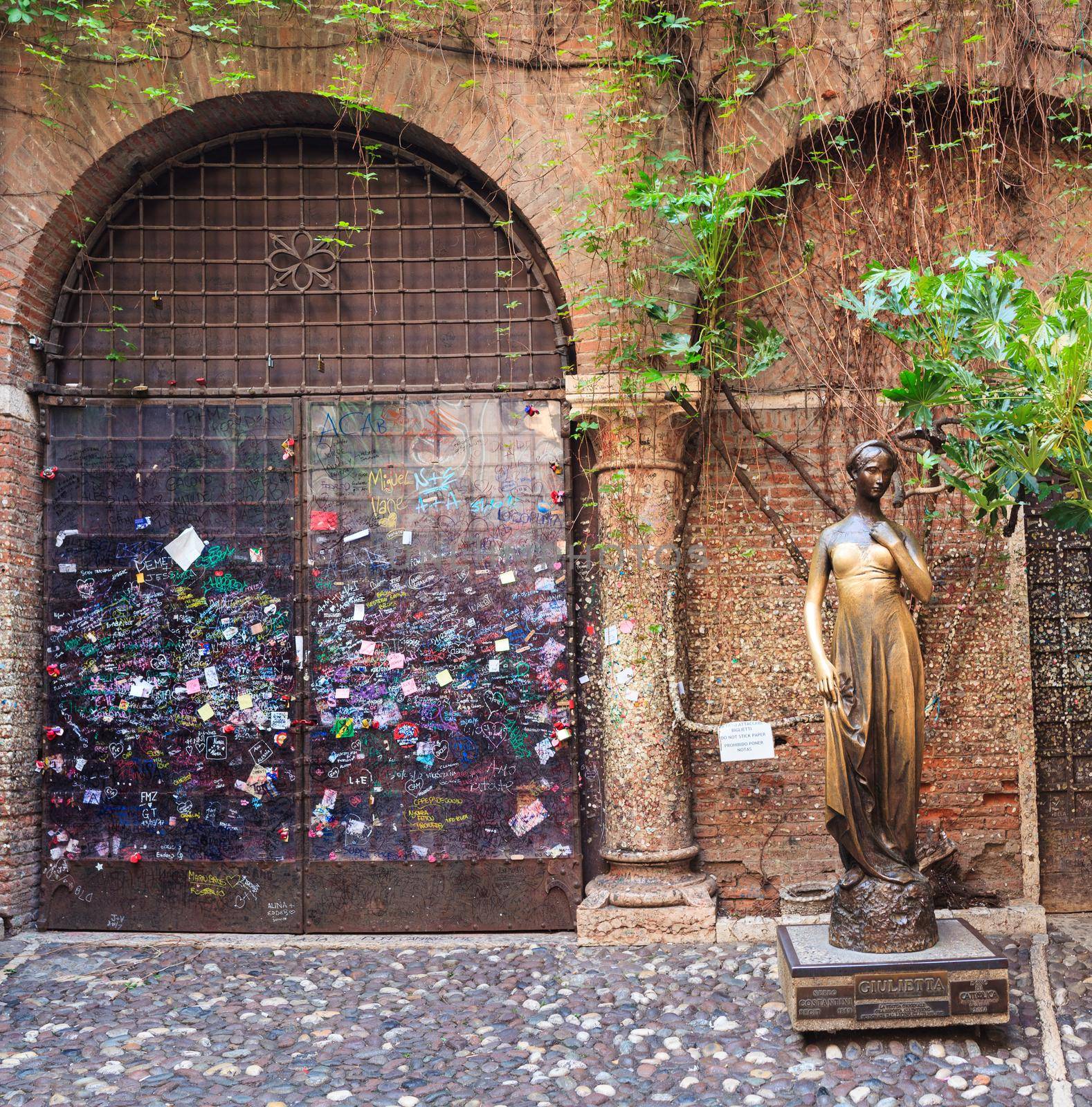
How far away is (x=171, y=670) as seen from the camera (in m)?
5.94

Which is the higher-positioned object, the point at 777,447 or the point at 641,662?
the point at 777,447

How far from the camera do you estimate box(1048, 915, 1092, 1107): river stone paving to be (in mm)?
3785

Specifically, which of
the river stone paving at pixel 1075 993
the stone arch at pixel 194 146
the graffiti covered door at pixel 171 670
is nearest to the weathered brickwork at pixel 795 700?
the river stone paving at pixel 1075 993

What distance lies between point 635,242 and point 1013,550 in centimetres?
277

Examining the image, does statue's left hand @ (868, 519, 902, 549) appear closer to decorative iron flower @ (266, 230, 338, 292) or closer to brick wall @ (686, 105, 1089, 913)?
brick wall @ (686, 105, 1089, 913)

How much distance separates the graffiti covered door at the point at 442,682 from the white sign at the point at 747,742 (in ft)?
3.26

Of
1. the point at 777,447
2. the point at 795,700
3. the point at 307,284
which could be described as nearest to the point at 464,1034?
the point at 795,700

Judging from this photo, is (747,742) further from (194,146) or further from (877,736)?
(194,146)

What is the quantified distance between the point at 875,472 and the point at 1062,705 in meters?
2.52

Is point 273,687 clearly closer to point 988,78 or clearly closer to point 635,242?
point 635,242

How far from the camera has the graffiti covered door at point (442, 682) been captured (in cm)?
579

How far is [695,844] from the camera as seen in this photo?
5.75 meters

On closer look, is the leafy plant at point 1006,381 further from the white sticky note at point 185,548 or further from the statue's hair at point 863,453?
the white sticky note at point 185,548

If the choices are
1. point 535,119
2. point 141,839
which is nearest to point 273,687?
A: point 141,839
